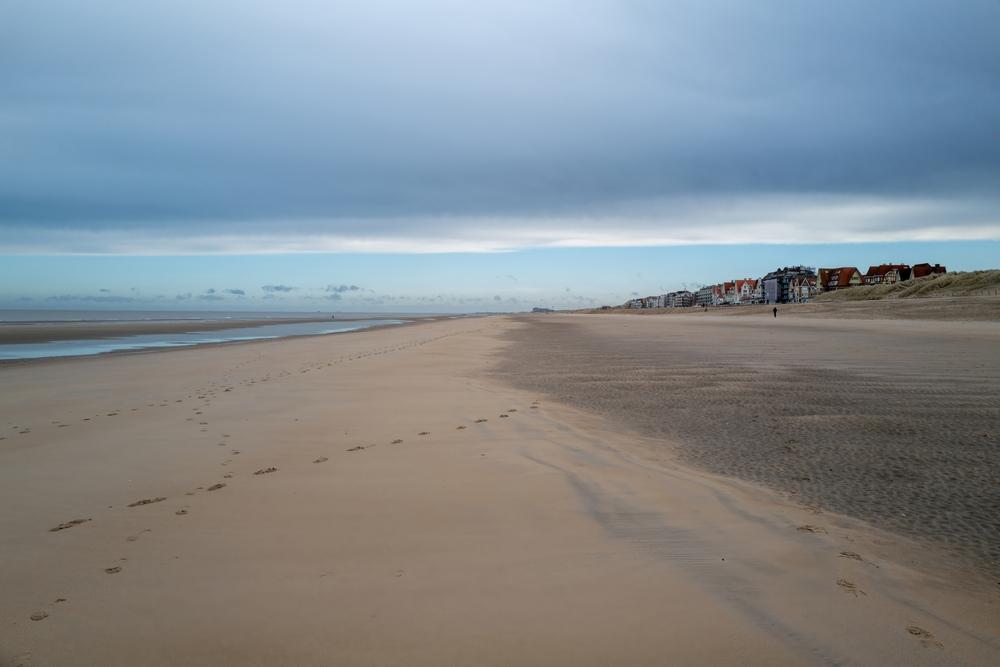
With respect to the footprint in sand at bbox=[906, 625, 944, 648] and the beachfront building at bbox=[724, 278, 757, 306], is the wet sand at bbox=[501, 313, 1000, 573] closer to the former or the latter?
the footprint in sand at bbox=[906, 625, 944, 648]

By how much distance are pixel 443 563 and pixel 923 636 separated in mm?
2704

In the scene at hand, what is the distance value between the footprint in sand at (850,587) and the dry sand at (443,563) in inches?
0.5

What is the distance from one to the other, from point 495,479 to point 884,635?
345 centimetres

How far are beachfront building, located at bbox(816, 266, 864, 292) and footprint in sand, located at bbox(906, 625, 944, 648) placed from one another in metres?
151

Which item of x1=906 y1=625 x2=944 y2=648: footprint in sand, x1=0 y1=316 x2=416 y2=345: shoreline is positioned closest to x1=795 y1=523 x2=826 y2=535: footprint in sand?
x1=906 y1=625 x2=944 y2=648: footprint in sand

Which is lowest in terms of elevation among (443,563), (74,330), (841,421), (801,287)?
(841,421)

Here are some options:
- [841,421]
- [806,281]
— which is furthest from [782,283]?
[841,421]

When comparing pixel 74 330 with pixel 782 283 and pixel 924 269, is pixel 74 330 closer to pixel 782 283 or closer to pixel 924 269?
pixel 924 269

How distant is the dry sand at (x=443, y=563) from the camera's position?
2916 millimetres

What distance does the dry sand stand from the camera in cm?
292

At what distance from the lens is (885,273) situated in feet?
427

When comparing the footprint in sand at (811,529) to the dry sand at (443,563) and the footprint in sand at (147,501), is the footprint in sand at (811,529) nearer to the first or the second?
the dry sand at (443,563)

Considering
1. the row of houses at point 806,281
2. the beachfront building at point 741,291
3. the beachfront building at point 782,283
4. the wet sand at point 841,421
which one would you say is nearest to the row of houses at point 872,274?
the row of houses at point 806,281

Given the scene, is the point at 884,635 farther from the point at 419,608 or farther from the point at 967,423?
the point at 967,423
